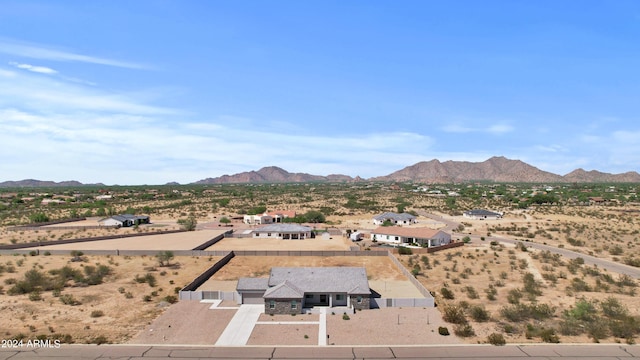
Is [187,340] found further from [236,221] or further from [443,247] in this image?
[236,221]

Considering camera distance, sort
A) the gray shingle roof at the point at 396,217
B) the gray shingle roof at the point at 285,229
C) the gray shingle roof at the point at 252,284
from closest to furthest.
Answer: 1. the gray shingle roof at the point at 252,284
2. the gray shingle roof at the point at 285,229
3. the gray shingle roof at the point at 396,217

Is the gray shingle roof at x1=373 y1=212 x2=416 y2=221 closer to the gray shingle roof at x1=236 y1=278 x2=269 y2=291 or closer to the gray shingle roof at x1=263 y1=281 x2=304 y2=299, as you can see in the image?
the gray shingle roof at x1=236 y1=278 x2=269 y2=291

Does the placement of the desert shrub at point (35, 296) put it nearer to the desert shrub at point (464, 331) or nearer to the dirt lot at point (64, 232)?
the desert shrub at point (464, 331)

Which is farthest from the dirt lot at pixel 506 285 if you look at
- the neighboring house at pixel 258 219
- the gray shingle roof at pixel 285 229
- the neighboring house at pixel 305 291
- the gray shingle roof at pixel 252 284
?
the neighboring house at pixel 258 219

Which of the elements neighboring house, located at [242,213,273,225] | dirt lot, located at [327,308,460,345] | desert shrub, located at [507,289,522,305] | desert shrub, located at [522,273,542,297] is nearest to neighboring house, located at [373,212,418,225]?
neighboring house, located at [242,213,273,225]

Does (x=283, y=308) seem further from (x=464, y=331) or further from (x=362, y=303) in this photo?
(x=464, y=331)
